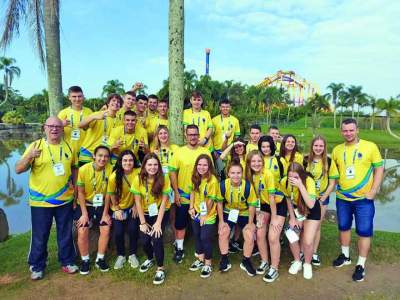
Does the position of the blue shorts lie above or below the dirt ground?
above

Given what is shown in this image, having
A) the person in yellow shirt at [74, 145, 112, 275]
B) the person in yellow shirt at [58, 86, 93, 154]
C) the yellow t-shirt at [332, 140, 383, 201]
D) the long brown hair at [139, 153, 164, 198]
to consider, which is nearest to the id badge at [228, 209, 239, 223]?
the long brown hair at [139, 153, 164, 198]

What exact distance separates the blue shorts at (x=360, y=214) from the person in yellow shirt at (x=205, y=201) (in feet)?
6.35

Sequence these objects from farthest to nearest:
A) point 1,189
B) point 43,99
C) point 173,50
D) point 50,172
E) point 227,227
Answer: point 43,99 < point 1,189 < point 173,50 < point 227,227 < point 50,172

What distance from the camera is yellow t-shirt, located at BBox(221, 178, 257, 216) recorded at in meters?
4.39

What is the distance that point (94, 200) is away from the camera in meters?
4.51

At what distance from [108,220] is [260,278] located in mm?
2366

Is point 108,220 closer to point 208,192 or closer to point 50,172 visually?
point 50,172

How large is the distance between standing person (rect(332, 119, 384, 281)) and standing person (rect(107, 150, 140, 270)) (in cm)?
312

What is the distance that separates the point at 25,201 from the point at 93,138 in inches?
361

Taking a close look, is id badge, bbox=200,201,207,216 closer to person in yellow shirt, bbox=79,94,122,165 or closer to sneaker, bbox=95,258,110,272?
A: sneaker, bbox=95,258,110,272

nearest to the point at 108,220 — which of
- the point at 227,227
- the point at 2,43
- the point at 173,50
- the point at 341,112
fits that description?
the point at 227,227

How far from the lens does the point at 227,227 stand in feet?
14.6

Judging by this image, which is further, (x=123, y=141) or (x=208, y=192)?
(x=123, y=141)

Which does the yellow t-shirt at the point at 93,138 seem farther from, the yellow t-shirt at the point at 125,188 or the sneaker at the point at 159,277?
the sneaker at the point at 159,277
